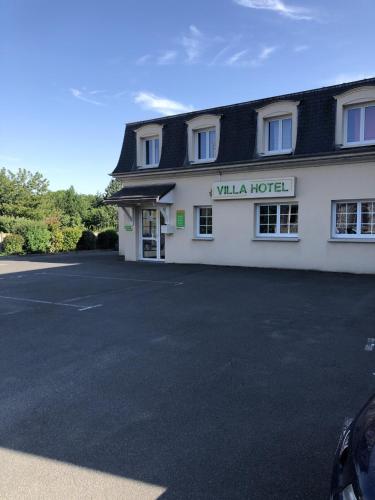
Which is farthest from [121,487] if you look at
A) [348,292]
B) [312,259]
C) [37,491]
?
[312,259]

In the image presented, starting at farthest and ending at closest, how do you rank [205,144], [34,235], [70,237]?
1. [70,237]
2. [34,235]
3. [205,144]

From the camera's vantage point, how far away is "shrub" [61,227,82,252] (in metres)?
25.8

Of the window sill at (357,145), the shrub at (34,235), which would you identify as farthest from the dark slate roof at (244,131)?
the shrub at (34,235)

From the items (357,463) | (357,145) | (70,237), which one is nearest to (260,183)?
(357,145)

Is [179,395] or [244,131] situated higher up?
[244,131]

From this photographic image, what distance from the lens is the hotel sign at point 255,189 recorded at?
14.4m

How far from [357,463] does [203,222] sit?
50.1 feet

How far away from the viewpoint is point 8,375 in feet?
15.5

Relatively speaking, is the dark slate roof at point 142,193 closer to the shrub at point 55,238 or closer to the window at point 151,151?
the window at point 151,151

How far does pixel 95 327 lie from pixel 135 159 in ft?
42.4

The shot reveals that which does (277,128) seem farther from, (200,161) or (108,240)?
(108,240)

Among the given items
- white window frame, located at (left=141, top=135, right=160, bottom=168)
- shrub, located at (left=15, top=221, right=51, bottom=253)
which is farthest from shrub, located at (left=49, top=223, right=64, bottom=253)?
white window frame, located at (left=141, top=135, right=160, bottom=168)

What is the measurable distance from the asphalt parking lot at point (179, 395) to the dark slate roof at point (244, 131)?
6.97 m

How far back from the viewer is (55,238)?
25156mm
